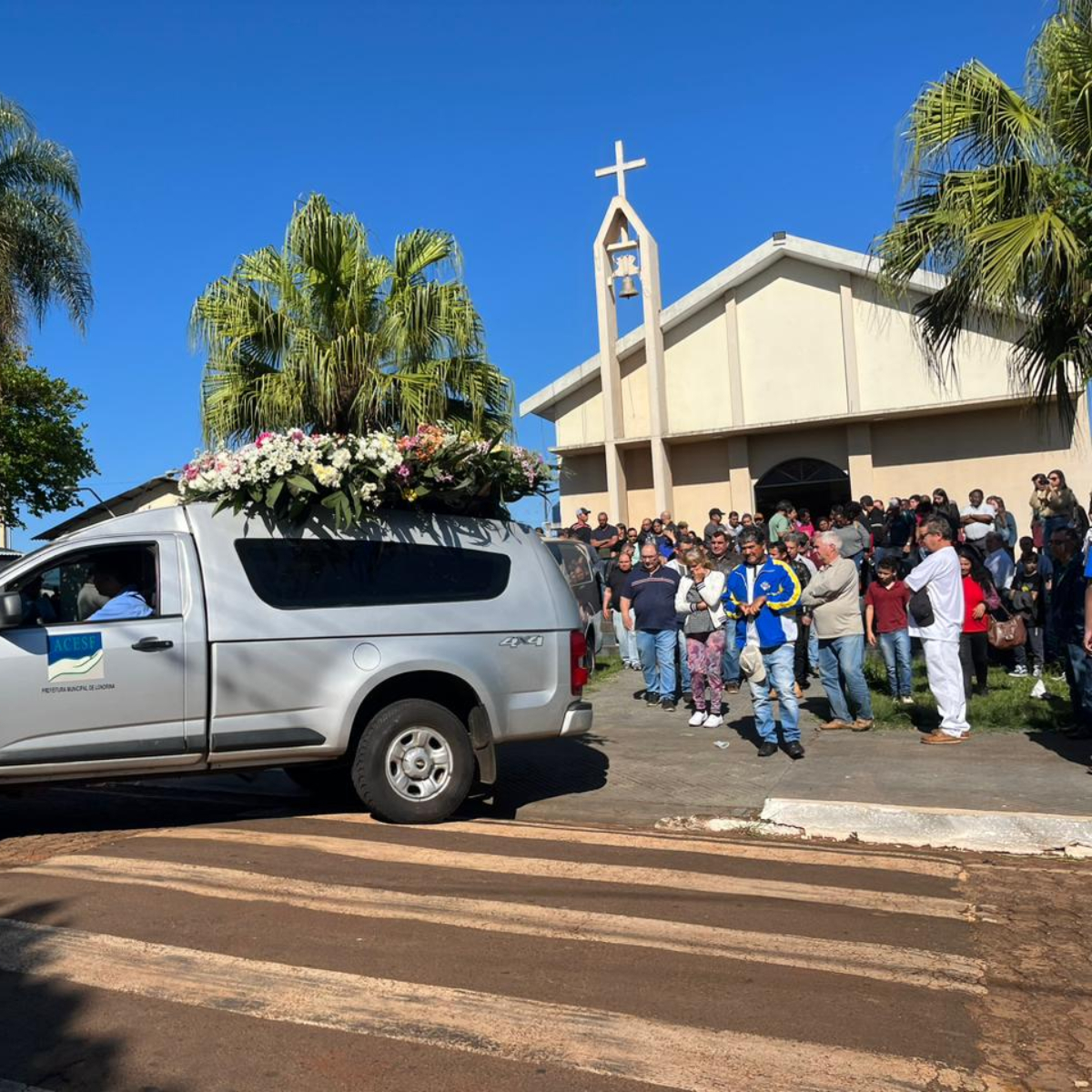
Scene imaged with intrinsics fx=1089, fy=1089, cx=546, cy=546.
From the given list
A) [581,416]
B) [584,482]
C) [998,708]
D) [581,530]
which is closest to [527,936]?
[998,708]

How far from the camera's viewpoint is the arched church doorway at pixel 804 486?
22.2 m

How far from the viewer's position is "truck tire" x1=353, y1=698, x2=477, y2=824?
7137 millimetres

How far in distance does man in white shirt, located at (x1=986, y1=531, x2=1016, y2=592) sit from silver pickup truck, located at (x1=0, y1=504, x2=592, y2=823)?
24.4 feet

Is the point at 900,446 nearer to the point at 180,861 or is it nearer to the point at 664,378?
the point at 664,378

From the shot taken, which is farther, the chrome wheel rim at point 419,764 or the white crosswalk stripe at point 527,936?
the chrome wheel rim at point 419,764

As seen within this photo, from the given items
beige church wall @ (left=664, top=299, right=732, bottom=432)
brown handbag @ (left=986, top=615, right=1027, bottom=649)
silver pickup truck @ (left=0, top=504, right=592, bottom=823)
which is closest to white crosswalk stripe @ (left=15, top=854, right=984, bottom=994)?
silver pickup truck @ (left=0, top=504, right=592, bottom=823)

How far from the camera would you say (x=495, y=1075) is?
11.7ft

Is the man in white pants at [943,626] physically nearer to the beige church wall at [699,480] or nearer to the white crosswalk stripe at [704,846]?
the white crosswalk stripe at [704,846]

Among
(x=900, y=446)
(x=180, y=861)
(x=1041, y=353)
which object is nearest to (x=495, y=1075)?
(x=180, y=861)

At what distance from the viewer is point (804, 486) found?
22.6 meters

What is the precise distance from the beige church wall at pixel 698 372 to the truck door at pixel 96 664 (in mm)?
16635

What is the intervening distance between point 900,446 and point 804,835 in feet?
51.3

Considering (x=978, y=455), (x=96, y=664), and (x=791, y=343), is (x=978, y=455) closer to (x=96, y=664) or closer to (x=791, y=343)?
(x=791, y=343)

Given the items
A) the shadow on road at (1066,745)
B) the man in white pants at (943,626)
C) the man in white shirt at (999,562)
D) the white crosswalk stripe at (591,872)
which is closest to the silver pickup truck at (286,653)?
the white crosswalk stripe at (591,872)
